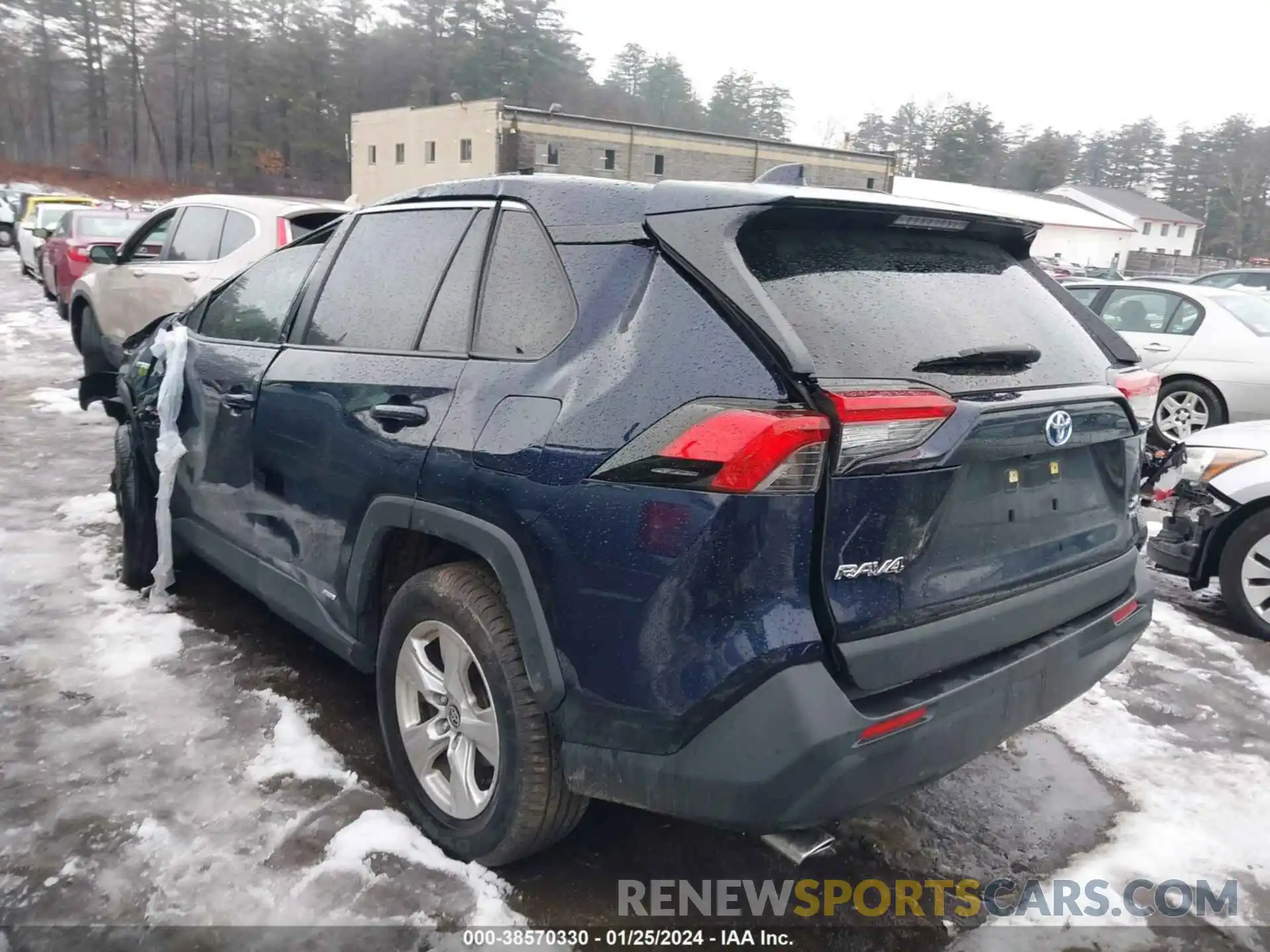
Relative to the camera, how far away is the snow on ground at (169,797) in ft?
8.17

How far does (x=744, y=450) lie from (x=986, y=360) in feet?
2.61

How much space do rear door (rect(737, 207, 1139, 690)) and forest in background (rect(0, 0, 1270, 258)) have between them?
76461 mm

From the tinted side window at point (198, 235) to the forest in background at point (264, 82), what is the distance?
6935cm

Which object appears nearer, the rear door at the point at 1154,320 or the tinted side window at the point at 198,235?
the tinted side window at the point at 198,235

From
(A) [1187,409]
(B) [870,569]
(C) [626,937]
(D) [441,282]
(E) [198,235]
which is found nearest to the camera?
(B) [870,569]

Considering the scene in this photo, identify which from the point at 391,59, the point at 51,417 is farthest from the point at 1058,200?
the point at 51,417

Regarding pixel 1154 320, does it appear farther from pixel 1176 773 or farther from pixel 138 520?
pixel 138 520

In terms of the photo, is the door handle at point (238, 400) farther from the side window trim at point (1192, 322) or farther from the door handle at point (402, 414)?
the side window trim at point (1192, 322)

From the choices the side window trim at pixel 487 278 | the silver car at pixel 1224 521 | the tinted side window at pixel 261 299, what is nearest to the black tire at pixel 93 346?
the tinted side window at pixel 261 299

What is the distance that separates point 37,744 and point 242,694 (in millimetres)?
670

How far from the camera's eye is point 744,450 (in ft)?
6.34

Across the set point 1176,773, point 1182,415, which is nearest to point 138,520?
point 1176,773

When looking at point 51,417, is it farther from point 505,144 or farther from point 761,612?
point 505,144

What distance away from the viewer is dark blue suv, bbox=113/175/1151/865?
6.46 feet
